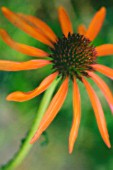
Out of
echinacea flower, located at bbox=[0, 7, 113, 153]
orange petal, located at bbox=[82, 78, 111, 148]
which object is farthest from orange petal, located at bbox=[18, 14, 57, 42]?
orange petal, located at bbox=[82, 78, 111, 148]

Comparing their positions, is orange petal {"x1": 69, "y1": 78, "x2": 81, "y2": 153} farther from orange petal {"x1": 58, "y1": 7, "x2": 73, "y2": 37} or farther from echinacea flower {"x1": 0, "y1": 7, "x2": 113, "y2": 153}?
orange petal {"x1": 58, "y1": 7, "x2": 73, "y2": 37}

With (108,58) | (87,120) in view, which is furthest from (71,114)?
(108,58)

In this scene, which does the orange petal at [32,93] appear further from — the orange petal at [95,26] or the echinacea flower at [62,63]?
the orange petal at [95,26]

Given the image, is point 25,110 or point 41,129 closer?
point 41,129

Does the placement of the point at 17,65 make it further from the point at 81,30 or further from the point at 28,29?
the point at 81,30

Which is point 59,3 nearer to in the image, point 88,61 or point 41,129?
point 88,61

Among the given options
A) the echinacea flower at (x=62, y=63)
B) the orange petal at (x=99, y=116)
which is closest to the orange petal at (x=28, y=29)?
the echinacea flower at (x=62, y=63)
